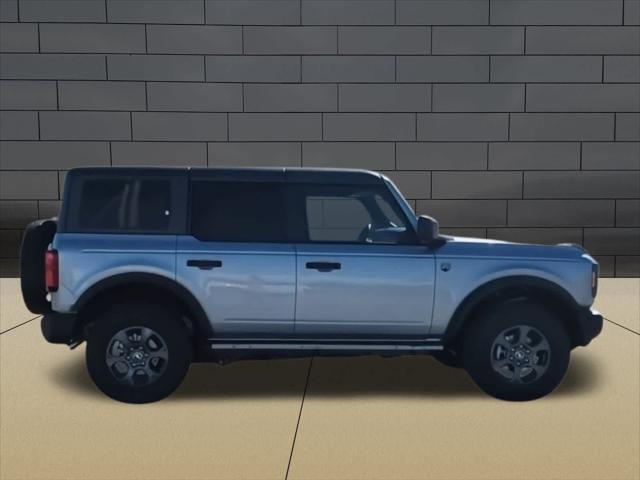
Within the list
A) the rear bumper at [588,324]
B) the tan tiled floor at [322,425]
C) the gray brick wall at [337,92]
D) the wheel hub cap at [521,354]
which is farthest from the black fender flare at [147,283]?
the gray brick wall at [337,92]

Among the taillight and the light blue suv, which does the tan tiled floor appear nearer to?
the light blue suv

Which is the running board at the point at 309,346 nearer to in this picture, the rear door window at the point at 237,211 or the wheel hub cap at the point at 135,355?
the wheel hub cap at the point at 135,355

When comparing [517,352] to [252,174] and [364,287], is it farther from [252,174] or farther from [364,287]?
[252,174]

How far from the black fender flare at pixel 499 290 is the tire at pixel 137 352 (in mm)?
2084

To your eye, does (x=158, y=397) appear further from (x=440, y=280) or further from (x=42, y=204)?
(x=42, y=204)

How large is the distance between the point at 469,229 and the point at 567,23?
3838mm

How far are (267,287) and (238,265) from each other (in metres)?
0.28

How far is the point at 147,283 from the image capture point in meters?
4.71

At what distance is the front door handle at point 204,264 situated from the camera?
468cm

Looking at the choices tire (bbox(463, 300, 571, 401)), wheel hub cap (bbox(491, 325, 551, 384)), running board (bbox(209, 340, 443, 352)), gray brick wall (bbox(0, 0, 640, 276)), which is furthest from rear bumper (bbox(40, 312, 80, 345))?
gray brick wall (bbox(0, 0, 640, 276))

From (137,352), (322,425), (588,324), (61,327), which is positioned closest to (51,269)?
(61,327)

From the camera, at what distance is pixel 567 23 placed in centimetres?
1029

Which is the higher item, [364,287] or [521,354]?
[364,287]

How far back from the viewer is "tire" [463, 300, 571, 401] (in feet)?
15.4
